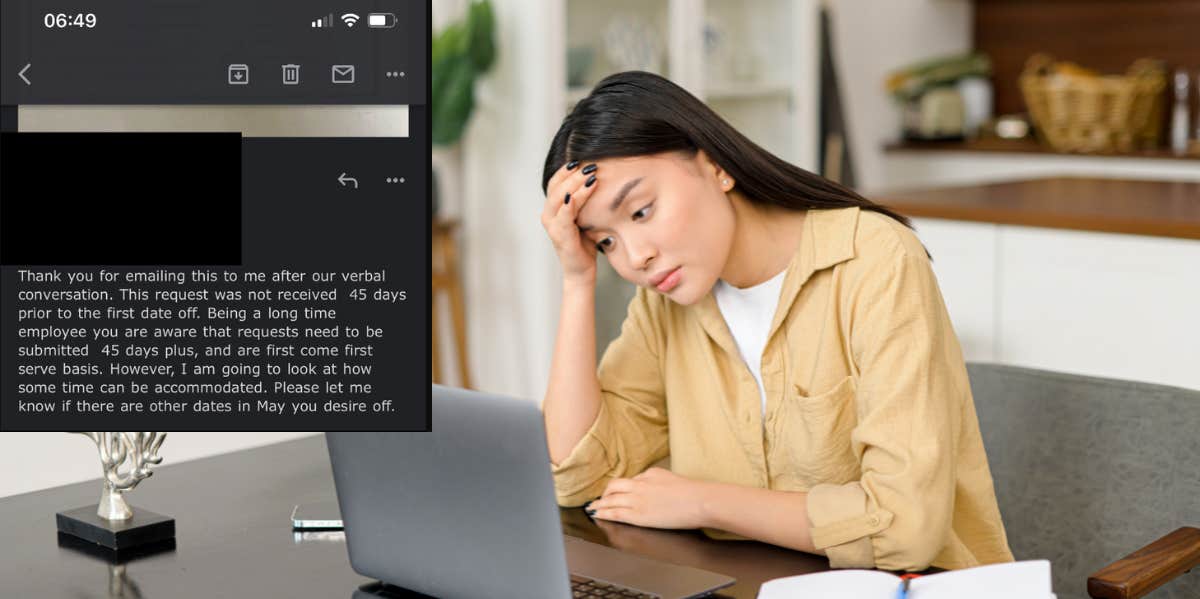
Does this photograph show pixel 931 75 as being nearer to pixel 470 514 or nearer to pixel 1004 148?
pixel 1004 148

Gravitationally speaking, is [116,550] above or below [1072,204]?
below

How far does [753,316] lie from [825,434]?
0.59ft

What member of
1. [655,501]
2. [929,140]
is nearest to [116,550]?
[655,501]

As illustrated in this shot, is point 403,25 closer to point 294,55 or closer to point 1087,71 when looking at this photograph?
point 294,55

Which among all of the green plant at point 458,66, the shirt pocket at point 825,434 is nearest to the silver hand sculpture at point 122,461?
the shirt pocket at point 825,434

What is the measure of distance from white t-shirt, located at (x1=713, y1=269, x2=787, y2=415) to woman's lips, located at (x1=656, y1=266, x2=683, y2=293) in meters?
0.14

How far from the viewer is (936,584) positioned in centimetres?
112

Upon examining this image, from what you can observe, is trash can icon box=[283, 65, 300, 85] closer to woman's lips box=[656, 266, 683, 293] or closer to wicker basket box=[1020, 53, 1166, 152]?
woman's lips box=[656, 266, 683, 293]

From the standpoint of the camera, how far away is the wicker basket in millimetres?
4531

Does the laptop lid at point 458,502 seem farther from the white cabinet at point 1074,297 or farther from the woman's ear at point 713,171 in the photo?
the white cabinet at point 1074,297

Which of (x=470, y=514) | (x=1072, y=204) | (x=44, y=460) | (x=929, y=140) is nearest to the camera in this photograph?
(x=470, y=514)

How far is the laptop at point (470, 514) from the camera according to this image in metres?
1.07

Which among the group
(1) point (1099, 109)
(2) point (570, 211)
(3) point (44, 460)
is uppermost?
(1) point (1099, 109)

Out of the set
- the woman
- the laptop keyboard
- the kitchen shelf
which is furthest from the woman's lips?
the kitchen shelf
